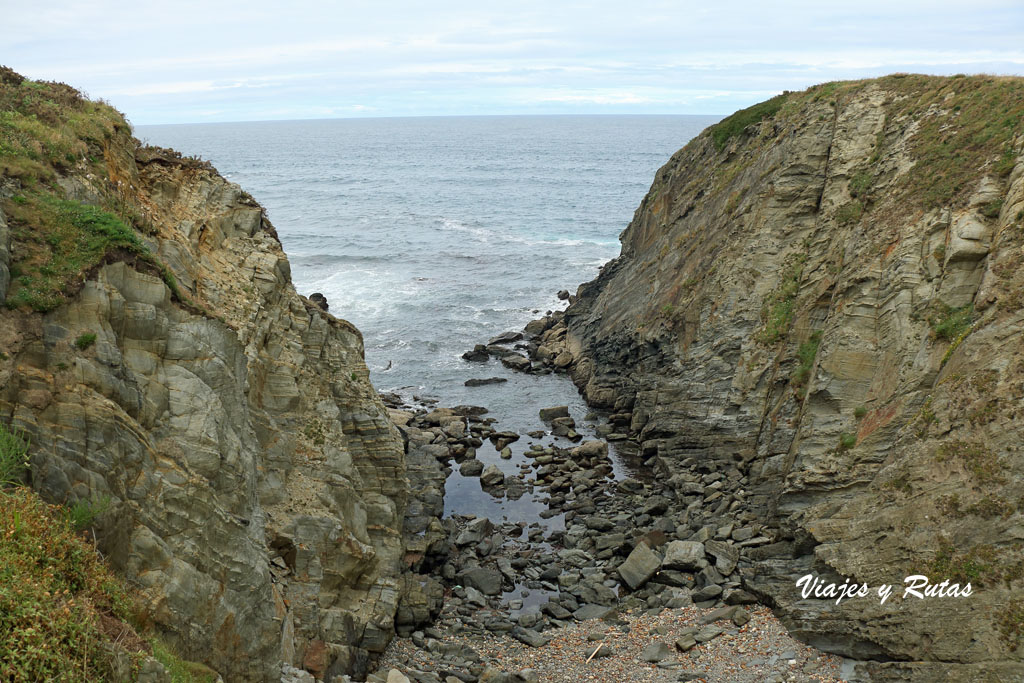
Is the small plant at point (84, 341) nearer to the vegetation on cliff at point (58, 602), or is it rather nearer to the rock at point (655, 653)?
the vegetation on cliff at point (58, 602)

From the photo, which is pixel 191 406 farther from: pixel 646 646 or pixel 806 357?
pixel 806 357

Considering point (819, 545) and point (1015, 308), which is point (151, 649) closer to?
Result: point (819, 545)

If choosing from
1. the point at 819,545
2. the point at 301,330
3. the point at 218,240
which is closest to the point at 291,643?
the point at 301,330

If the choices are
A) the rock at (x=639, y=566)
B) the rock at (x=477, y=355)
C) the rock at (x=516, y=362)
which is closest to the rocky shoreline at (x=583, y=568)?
the rock at (x=639, y=566)

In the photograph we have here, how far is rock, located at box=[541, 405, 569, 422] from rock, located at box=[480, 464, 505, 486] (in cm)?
777

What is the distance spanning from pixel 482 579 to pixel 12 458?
58.6 feet

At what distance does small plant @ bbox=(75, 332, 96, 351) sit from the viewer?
14422mm

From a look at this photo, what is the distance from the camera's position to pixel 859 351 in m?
26.5

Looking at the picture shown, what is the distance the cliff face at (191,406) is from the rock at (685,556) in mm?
9900

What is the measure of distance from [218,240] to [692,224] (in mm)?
29315

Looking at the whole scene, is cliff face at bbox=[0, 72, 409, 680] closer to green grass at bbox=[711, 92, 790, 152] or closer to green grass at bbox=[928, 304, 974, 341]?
green grass at bbox=[928, 304, 974, 341]

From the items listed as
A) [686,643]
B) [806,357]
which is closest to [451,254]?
[806,357]

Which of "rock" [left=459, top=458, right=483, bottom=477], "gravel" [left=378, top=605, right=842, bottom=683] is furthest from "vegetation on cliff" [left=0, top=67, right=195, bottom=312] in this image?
"rock" [left=459, top=458, right=483, bottom=477]

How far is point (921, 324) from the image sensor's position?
2453 cm
